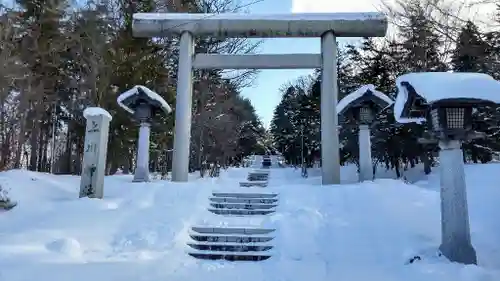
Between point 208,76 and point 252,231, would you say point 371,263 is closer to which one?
point 252,231

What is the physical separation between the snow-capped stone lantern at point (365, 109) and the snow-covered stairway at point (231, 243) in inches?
217

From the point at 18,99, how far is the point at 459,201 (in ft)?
54.0

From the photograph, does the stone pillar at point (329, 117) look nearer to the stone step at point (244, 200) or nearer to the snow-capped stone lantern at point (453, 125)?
the stone step at point (244, 200)

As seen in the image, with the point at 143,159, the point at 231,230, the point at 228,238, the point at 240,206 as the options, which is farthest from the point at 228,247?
the point at 143,159

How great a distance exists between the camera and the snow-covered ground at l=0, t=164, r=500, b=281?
4.51 m

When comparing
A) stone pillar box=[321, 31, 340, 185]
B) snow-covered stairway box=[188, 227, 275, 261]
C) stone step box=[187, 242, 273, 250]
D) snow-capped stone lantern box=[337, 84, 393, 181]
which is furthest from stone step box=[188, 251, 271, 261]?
snow-capped stone lantern box=[337, 84, 393, 181]

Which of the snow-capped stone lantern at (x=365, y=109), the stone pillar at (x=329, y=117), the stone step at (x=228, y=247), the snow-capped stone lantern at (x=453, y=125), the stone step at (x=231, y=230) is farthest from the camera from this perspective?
the snow-capped stone lantern at (x=365, y=109)

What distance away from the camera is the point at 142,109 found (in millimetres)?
10906

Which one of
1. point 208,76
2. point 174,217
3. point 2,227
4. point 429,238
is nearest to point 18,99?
point 208,76

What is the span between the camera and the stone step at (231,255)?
5.57 meters

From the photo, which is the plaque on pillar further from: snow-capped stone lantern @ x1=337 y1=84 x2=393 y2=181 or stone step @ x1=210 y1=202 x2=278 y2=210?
snow-capped stone lantern @ x1=337 y1=84 x2=393 y2=181

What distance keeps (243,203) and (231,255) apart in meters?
2.53

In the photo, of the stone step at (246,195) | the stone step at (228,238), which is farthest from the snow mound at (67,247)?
the stone step at (246,195)

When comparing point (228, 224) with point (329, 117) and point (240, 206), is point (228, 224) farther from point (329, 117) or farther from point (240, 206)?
point (329, 117)
